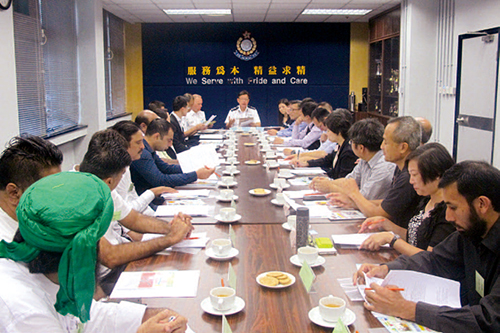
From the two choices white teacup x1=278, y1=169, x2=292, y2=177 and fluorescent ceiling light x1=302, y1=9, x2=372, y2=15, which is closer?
white teacup x1=278, y1=169, x2=292, y2=177

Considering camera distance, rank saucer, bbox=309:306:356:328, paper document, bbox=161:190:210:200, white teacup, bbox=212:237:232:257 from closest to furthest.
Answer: saucer, bbox=309:306:356:328 < white teacup, bbox=212:237:232:257 < paper document, bbox=161:190:210:200

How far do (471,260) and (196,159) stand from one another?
2.62 m

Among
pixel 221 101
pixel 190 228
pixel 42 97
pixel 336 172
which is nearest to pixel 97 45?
pixel 42 97

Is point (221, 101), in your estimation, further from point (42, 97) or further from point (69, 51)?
point (42, 97)

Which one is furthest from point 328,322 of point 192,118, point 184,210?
point 192,118

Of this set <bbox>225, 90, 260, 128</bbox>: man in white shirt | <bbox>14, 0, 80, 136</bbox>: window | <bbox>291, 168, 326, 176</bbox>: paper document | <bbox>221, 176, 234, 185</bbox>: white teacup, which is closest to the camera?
<bbox>221, 176, 234, 185</bbox>: white teacup

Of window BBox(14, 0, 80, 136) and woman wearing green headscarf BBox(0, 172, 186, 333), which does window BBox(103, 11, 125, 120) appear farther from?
woman wearing green headscarf BBox(0, 172, 186, 333)

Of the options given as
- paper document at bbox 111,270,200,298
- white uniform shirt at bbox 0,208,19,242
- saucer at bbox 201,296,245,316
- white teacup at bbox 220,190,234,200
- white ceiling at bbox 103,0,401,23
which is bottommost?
paper document at bbox 111,270,200,298

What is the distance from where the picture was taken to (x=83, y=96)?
772cm

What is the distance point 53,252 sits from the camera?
1.20 meters

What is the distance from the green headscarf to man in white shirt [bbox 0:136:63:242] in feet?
2.02

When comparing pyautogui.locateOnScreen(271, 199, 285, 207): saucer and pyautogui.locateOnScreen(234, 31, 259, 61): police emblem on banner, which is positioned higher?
pyautogui.locateOnScreen(234, 31, 259, 61): police emblem on banner

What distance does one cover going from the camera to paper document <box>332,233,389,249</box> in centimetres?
231

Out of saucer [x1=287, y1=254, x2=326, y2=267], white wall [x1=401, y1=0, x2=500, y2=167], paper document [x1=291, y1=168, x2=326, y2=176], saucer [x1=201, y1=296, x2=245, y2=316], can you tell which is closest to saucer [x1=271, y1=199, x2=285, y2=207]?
saucer [x1=287, y1=254, x2=326, y2=267]
